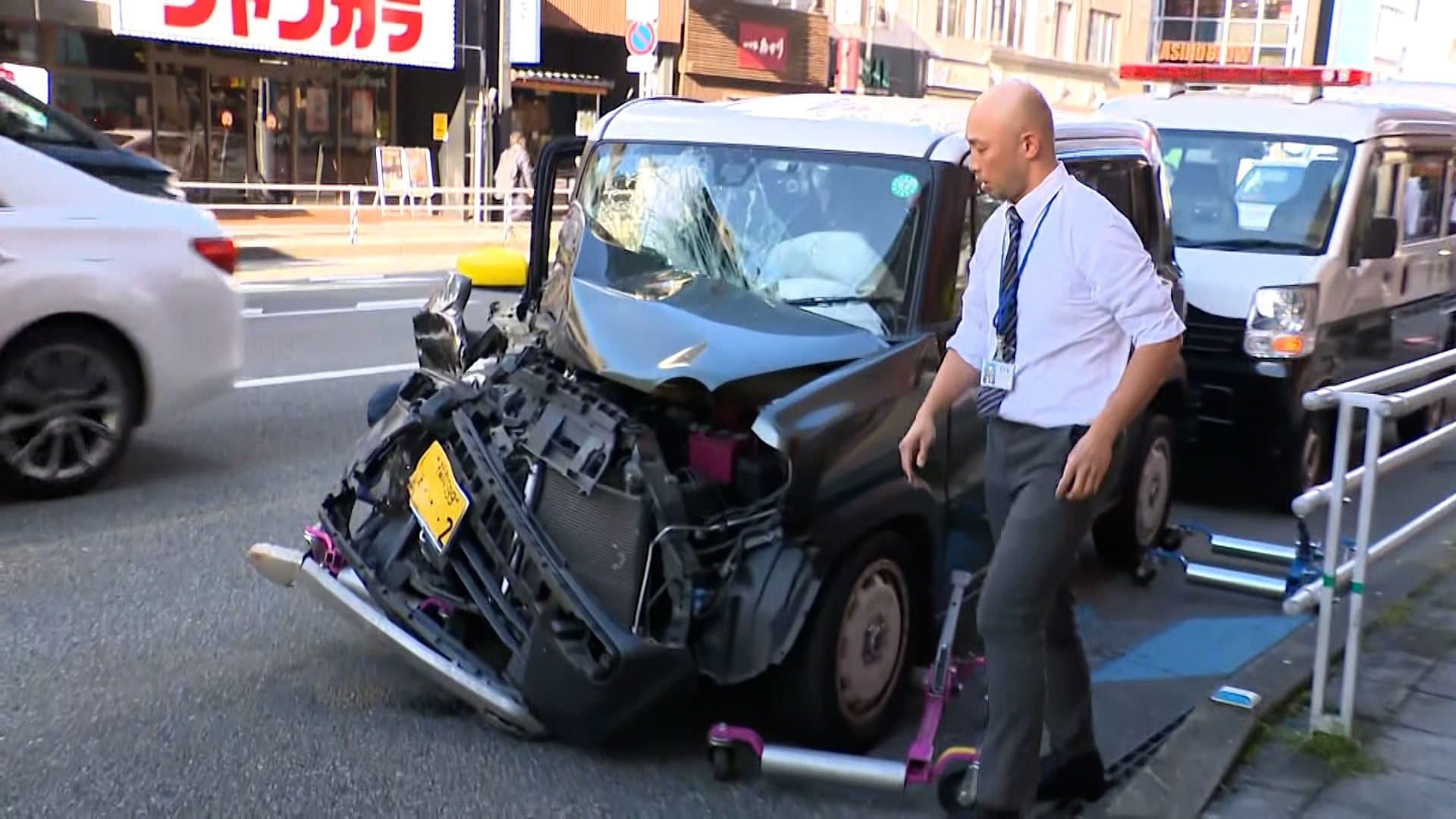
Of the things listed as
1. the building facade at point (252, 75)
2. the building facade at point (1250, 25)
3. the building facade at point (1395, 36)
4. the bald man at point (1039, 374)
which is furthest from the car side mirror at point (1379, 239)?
the building facade at point (1395, 36)

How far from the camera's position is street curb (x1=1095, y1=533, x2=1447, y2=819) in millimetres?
3898

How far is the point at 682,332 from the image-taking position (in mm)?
4305

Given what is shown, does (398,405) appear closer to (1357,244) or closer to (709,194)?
(709,194)

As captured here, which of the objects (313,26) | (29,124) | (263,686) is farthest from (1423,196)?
(313,26)

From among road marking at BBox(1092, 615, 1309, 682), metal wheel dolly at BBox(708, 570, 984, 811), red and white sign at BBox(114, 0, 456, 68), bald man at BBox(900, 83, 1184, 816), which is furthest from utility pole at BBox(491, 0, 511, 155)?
bald man at BBox(900, 83, 1184, 816)

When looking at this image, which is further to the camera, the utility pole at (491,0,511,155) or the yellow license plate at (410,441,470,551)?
the utility pole at (491,0,511,155)

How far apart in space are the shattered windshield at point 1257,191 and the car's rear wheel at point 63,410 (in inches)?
224

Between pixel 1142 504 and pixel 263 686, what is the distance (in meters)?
3.76

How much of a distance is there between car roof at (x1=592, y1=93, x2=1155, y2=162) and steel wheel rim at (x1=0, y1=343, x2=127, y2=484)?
2762mm

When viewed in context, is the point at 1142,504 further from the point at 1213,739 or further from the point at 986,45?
the point at 986,45

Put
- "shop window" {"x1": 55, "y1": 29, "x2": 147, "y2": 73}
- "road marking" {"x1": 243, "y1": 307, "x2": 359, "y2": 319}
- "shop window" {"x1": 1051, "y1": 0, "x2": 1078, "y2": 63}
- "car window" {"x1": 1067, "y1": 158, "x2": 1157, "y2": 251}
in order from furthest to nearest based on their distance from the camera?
"shop window" {"x1": 1051, "y1": 0, "x2": 1078, "y2": 63}, "shop window" {"x1": 55, "y1": 29, "x2": 147, "y2": 73}, "road marking" {"x1": 243, "y1": 307, "x2": 359, "y2": 319}, "car window" {"x1": 1067, "y1": 158, "x2": 1157, "y2": 251}

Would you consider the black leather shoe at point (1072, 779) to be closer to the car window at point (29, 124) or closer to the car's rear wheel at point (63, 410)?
the car's rear wheel at point (63, 410)

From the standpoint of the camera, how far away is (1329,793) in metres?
4.02

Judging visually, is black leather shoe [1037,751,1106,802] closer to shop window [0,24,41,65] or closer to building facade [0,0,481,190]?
building facade [0,0,481,190]
